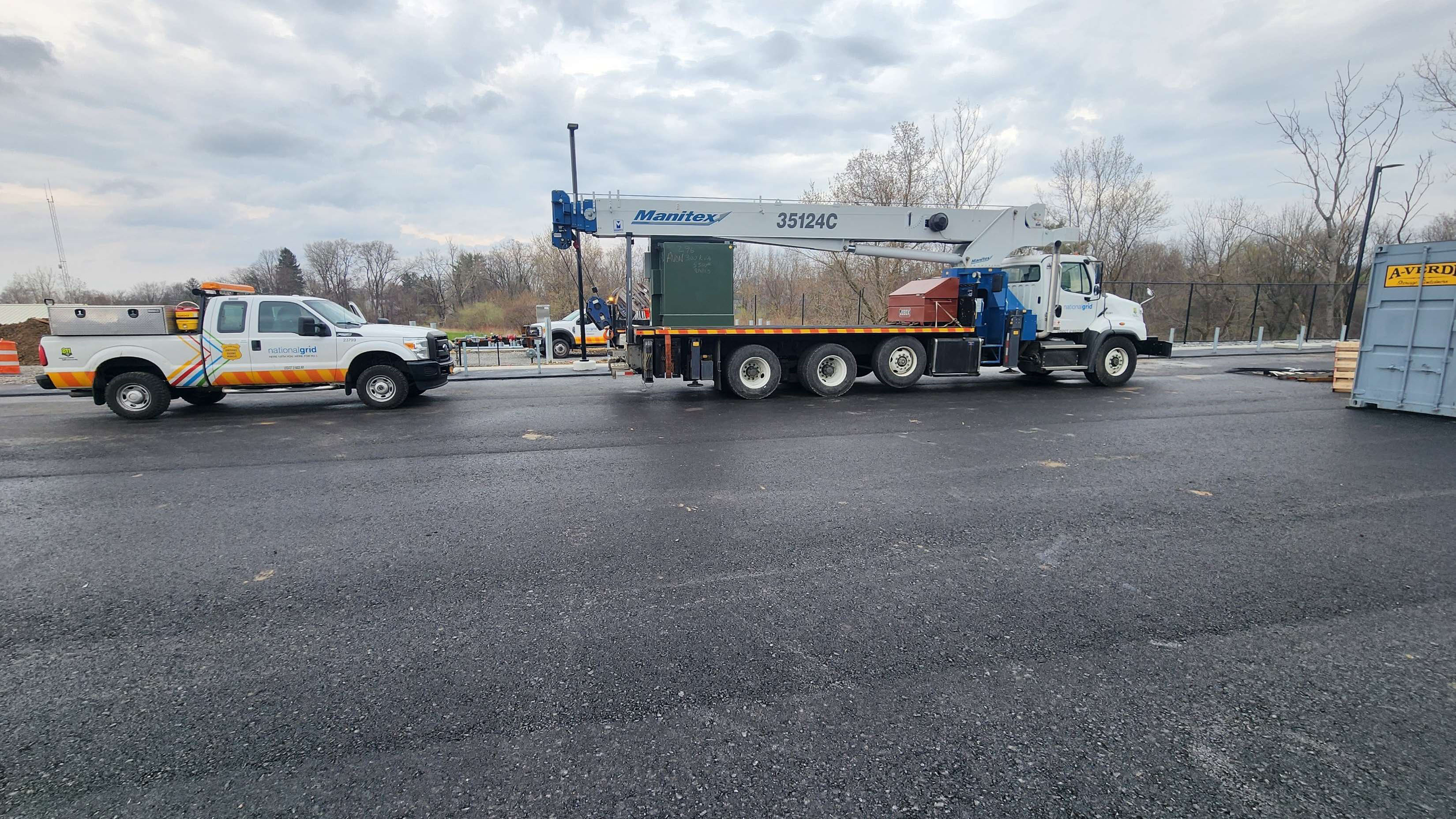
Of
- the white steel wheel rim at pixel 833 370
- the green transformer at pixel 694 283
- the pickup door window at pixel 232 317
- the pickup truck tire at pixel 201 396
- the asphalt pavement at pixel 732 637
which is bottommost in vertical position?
the asphalt pavement at pixel 732 637

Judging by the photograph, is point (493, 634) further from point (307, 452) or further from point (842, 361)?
point (842, 361)

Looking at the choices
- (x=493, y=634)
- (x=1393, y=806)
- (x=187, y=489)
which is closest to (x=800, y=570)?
(x=493, y=634)

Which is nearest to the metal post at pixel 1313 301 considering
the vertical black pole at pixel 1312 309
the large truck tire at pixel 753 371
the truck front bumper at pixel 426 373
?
the vertical black pole at pixel 1312 309

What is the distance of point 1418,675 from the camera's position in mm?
2850

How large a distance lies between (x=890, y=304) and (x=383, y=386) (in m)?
9.85

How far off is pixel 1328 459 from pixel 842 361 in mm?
6839

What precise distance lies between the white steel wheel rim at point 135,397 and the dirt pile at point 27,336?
16.2 m

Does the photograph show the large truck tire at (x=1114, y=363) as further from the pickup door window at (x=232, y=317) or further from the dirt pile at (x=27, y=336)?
the dirt pile at (x=27, y=336)

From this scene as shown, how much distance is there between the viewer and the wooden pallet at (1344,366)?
12.2 m

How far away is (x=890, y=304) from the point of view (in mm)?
13648

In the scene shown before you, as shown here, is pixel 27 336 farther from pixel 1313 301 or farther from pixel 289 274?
pixel 289 274

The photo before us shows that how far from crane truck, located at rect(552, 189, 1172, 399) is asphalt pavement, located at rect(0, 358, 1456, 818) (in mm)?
5018

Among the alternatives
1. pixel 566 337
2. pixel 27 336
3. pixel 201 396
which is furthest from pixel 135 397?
pixel 27 336

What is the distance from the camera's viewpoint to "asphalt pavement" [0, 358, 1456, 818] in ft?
7.35
